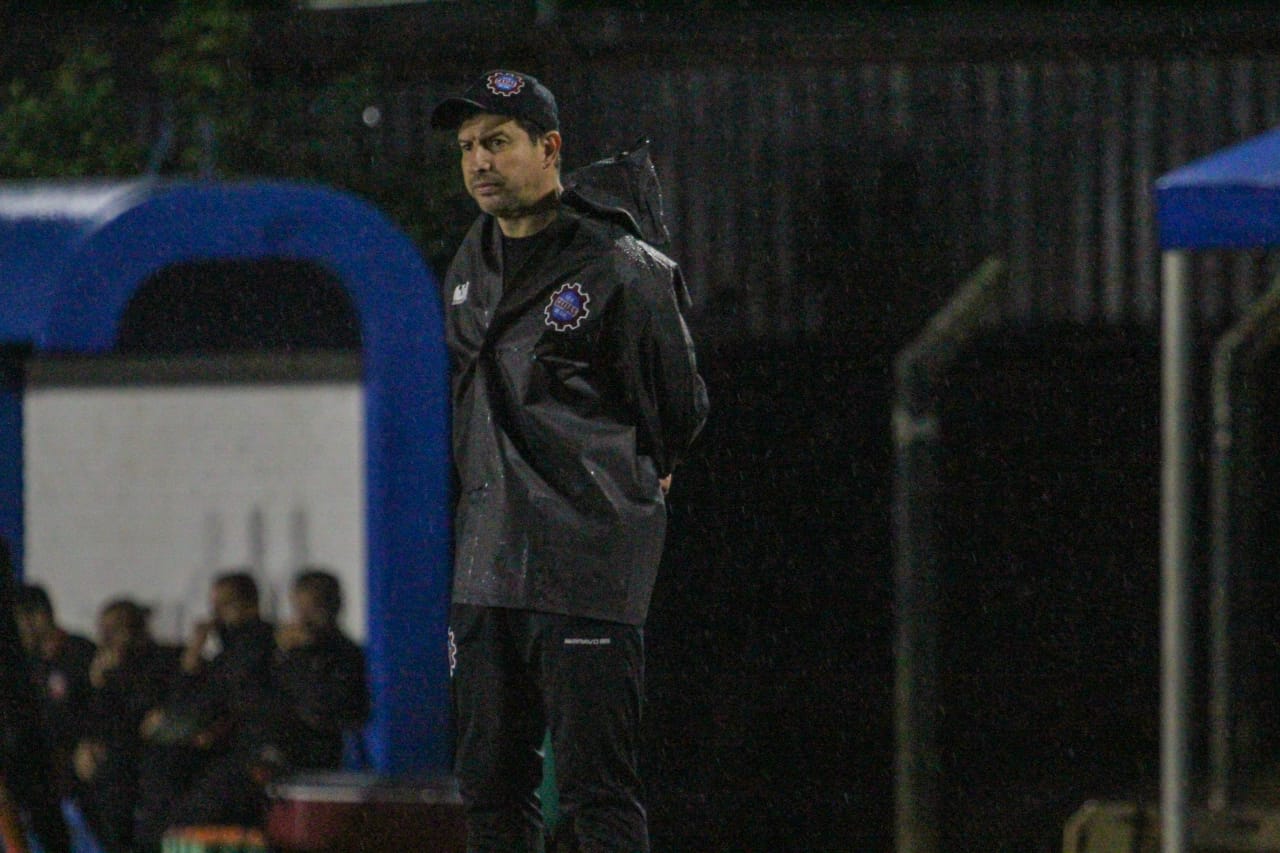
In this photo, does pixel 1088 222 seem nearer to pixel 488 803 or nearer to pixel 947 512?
pixel 947 512

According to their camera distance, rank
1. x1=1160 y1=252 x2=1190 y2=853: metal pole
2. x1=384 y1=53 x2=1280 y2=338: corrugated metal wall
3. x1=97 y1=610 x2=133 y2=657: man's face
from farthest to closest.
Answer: x1=384 y1=53 x2=1280 y2=338: corrugated metal wall < x1=97 y1=610 x2=133 y2=657: man's face < x1=1160 y1=252 x2=1190 y2=853: metal pole

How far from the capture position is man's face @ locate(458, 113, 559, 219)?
3.70 m

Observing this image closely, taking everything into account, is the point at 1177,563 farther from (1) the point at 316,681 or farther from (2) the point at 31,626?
(2) the point at 31,626

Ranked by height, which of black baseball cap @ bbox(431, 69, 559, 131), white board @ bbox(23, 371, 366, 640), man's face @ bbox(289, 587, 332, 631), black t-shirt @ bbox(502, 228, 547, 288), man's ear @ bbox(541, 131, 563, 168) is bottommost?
man's face @ bbox(289, 587, 332, 631)

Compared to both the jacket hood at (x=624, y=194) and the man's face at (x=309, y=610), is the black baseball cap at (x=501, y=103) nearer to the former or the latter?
the jacket hood at (x=624, y=194)

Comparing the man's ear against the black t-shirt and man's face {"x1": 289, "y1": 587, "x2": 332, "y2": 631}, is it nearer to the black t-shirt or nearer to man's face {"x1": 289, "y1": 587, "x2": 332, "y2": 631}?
the black t-shirt

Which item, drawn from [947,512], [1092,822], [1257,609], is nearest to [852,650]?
[947,512]

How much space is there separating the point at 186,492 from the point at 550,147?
2427 mm

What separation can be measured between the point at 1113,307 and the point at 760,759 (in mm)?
2792

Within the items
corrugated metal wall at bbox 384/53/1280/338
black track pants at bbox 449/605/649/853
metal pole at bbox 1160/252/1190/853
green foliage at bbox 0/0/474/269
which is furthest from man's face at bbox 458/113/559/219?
corrugated metal wall at bbox 384/53/1280/338

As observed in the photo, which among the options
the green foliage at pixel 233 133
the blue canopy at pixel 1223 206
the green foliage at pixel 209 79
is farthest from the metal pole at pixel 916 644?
the green foliage at pixel 209 79

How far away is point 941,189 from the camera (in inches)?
386

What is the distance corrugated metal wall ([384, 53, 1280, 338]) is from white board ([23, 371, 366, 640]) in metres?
4.18

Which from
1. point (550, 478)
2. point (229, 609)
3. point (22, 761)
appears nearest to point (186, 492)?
point (229, 609)
